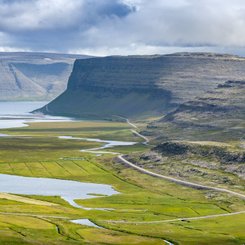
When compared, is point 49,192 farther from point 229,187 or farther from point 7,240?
point 7,240

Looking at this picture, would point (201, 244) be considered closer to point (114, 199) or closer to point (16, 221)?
point (16, 221)

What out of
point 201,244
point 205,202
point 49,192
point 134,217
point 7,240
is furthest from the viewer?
point 49,192

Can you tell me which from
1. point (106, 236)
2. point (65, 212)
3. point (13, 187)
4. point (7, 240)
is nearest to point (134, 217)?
point (65, 212)

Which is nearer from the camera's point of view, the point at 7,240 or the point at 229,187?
the point at 7,240

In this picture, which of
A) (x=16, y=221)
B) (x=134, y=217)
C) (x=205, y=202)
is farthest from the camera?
(x=205, y=202)

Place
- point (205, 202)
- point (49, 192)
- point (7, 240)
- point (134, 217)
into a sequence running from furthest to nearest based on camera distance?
point (49, 192)
point (205, 202)
point (134, 217)
point (7, 240)

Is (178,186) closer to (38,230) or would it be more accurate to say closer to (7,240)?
(38,230)

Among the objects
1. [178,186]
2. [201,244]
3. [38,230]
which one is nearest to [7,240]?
[38,230]

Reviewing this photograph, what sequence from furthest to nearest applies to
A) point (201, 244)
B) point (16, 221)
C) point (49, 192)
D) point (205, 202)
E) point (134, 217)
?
point (49, 192), point (205, 202), point (134, 217), point (16, 221), point (201, 244)

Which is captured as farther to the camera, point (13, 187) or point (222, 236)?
point (13, 187)
